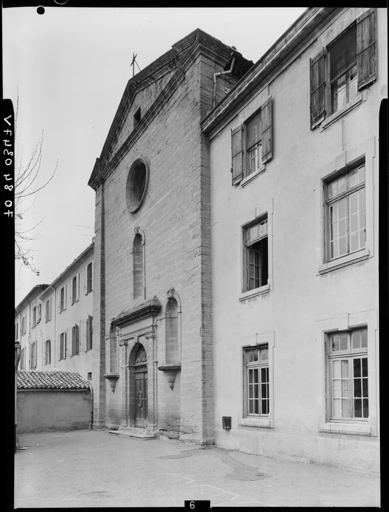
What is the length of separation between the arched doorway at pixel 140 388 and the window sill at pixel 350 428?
24.9 feet

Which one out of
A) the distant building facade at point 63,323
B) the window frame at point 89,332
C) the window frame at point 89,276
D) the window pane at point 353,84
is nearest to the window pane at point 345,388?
the window pane at point 353,84

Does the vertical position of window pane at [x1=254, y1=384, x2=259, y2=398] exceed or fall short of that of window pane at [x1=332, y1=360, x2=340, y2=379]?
it falls short

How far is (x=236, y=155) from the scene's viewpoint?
11.7 metres

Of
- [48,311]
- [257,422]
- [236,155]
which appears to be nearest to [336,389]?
[257,422]

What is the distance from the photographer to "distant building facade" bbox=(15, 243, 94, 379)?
22.8 m

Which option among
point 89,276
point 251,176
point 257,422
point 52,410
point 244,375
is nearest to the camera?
point 257,422

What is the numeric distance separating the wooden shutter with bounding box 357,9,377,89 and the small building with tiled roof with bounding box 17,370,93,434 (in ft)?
50.5

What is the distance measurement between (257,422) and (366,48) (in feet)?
21.5

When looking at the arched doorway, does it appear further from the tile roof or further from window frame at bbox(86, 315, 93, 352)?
window frame at bbox(86, 315, 93, 352)

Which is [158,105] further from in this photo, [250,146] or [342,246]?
[342,246]

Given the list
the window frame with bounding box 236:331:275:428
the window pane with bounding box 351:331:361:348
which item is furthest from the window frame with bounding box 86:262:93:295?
the window pane with bounding box 351:331:361:348

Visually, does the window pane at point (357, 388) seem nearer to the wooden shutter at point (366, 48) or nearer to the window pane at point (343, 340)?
the window pane at point (343, 340)

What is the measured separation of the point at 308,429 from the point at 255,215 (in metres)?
4.05

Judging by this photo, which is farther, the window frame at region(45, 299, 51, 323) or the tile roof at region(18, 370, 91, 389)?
the window frame at region(45, 299, 51, 323)
